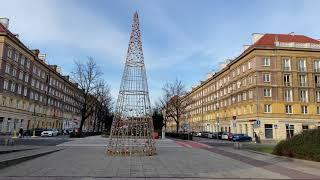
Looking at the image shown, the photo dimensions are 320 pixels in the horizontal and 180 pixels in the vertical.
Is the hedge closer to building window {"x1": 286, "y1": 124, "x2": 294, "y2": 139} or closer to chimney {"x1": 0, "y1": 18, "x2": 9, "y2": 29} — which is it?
building window {"x1": 286, "y1": 124, "x2": 294, "y2": 139}

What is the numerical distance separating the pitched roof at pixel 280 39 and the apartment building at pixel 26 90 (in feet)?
127

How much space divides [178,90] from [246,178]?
56767mm

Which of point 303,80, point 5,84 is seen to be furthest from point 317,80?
point 5,84

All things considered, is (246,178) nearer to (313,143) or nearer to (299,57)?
(313,143)

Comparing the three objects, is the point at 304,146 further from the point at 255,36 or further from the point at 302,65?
the point at 255,36

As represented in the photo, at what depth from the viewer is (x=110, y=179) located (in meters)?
10.9

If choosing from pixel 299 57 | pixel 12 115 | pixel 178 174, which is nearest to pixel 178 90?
pixel 299 57

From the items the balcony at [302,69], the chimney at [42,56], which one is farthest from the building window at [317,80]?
the chimney at [42,56]

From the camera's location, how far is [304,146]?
→ 59.7 ft

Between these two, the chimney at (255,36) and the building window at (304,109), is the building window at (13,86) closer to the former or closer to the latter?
the chimney at (255,36)

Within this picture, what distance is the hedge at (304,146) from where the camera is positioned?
1722 centimetres

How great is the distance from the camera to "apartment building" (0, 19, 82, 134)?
60.1 meters

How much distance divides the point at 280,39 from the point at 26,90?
181 feet

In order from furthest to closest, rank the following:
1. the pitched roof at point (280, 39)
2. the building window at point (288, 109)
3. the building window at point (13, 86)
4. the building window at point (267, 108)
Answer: the pitched roof at point (280, 39) → the building window at point (13, 86) → the building window at point (288, 109) → the building window at point (267, 108)
